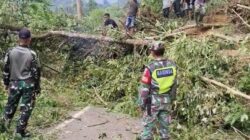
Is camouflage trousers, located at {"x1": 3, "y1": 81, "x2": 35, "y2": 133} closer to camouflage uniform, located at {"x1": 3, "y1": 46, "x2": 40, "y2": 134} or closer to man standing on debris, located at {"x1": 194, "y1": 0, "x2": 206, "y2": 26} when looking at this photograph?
camouflage uniform, located at {"x1": 3, "y1": 46, "x2": 40, "y2": 134}

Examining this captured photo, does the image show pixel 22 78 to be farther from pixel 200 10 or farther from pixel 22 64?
pixel 200 10

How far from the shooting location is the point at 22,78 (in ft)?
26.1

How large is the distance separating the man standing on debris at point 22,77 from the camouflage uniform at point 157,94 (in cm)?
190

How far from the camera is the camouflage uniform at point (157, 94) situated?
7366mm

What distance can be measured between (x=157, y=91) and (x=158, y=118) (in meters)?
0.49

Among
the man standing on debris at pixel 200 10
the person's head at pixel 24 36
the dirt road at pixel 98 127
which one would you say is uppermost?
the man standing on debris at pixel 200 10

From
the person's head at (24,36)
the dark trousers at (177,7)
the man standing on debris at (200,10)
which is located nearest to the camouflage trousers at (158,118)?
the person's head at (24,36)

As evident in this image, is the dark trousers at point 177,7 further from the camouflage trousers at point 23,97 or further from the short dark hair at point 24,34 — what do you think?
the short dark hair at point 24,34

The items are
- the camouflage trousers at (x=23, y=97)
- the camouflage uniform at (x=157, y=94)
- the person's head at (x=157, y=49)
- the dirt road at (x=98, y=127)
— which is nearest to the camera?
the person's head at (x=157, y=49)

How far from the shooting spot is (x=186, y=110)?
31.5 feet

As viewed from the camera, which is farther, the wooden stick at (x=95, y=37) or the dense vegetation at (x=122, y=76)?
the wooden stick at (x=95, y=37)

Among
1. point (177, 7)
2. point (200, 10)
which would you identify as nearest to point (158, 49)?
point (200, 10)

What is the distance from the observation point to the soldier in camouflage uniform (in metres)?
7.35

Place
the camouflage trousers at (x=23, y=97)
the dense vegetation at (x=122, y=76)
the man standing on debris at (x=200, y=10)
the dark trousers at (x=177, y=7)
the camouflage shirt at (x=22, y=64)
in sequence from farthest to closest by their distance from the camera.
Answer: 1. the dark trousers at (x=177, y=7)
2. the man standing on debris at (x=200, y=10)
3. the dense vegetation at (x=122, y=76)
4. the camouflage trousers at (x=23, y=97)
5. the camouflage shirt at (x=22, y=64)
